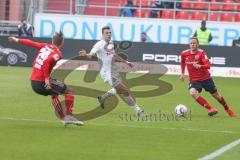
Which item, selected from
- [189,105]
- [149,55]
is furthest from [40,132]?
[149,55]

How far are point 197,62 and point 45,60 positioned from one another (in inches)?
183

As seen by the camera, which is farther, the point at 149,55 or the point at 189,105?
the point at 149,55

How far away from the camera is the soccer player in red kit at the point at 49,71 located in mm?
13727

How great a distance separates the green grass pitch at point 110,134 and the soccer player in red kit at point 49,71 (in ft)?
1.50

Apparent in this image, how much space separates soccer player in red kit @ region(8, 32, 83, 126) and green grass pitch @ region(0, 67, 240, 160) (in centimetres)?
46

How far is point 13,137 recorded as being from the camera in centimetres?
1280

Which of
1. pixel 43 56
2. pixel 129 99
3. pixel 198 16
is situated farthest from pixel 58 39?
pixel 198 16

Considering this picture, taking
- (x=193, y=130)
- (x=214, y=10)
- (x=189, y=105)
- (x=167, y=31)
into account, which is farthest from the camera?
(x=214, y=10)

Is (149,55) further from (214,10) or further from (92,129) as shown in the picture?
(92,129)

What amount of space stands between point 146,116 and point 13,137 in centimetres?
447

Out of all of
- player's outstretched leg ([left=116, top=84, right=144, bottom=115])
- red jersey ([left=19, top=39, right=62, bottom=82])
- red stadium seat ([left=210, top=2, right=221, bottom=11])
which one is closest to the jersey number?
red jersey ([left=19, top=39, right=62, bottom=82])

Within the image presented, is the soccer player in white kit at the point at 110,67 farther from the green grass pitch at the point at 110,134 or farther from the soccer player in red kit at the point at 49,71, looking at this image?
the soccer player in red kit at the point at 49,71

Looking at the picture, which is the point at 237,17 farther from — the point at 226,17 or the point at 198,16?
the point at 198,16

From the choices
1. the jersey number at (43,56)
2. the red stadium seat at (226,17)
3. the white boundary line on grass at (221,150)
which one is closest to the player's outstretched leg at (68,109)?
the jersey number at (43,56)
